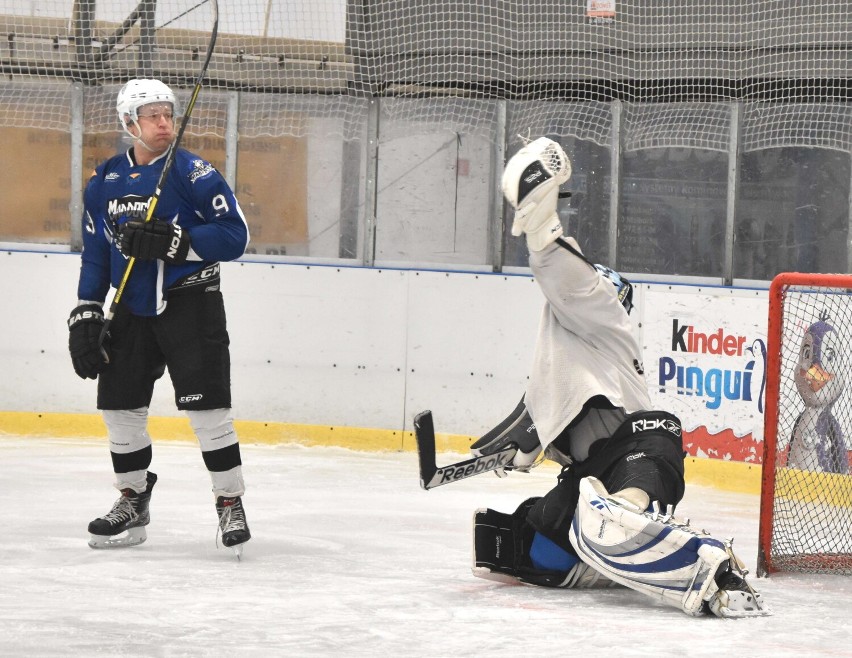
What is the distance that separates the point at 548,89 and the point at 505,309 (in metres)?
1.37

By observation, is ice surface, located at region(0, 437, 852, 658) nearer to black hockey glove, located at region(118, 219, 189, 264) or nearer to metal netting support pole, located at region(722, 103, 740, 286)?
black hockey glove, located at region(118, 219, 189, 264)

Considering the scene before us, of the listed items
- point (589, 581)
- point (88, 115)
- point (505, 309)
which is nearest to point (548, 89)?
point (505, 309)

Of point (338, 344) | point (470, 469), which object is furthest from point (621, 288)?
point (338, 344)

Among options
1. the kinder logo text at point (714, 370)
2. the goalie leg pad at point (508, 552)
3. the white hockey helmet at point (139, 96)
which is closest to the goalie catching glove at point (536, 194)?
the goalie leg pad at point (508, 552)

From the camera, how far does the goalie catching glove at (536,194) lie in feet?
10.8

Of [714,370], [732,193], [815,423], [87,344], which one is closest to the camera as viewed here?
[87,344]

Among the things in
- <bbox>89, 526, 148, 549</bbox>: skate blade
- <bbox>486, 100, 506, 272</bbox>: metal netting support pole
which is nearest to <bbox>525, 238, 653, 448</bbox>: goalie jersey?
<bbox>89, 526, 148, 549</bbox>: skate blade

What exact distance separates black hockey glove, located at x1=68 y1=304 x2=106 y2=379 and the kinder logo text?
2.74 meters

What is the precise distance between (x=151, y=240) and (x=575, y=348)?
1.17 meters

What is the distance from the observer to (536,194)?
329 centimetres

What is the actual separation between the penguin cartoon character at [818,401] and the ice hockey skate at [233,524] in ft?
6.21

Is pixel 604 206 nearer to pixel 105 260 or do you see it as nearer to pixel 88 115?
pixel 88 115

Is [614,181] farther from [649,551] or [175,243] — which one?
[649,551]

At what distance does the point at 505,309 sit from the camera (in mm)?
6473
